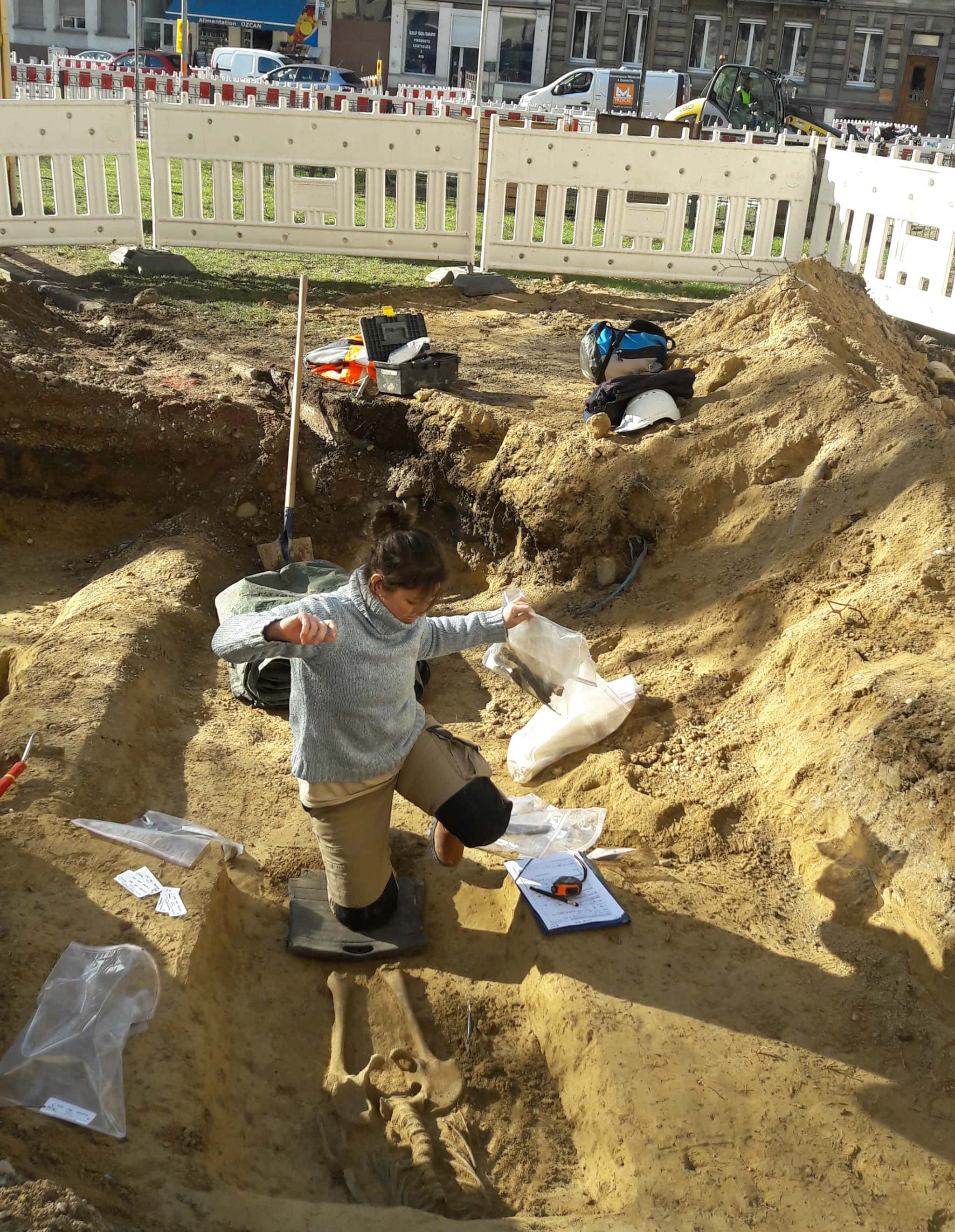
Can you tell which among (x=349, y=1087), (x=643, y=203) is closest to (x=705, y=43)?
(x=643, y=203)

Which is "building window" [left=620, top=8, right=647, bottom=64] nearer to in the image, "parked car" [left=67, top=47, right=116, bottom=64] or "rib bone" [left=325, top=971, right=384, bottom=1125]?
"parked car" [left=67, top=47, right=116, bottom=64]

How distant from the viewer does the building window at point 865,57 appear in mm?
34031

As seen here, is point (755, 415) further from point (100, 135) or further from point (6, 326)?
point (100, 135)

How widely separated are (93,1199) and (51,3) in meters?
43.0

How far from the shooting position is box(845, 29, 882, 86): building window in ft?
112

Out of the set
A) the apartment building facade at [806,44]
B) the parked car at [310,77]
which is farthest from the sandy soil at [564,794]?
the apartment building facade at [806,44]

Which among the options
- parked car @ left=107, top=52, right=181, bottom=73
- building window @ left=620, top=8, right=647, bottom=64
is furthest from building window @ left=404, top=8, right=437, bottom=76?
parked car @ left=107, top=52, right=181, bottom=73

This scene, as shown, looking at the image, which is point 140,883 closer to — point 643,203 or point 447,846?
point 447,846

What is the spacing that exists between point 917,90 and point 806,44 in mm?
3955

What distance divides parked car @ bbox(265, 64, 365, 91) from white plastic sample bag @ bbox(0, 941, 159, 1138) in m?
28.0

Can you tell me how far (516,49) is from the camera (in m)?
35.2

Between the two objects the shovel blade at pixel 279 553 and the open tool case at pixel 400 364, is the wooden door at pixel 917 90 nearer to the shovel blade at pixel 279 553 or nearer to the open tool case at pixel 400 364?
the open tool case at pixel 400 364

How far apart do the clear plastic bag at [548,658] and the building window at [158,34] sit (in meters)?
39.9

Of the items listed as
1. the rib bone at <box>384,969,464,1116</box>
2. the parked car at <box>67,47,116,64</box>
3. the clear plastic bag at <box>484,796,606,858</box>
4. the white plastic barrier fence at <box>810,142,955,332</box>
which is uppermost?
the parked car at <box>67,47,116,64</box>
